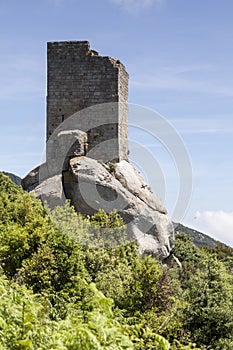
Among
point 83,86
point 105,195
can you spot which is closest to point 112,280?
point 105,195

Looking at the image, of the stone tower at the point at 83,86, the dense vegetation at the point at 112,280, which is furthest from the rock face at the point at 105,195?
the dense vegetation at the point at 112,280

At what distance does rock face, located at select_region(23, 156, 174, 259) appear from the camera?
24.6 metres

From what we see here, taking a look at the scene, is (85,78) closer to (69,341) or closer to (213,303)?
(213,303)

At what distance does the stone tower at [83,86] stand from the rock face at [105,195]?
1.02 meters

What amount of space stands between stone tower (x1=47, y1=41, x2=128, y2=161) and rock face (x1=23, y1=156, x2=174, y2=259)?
102cm

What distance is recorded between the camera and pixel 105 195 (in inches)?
979

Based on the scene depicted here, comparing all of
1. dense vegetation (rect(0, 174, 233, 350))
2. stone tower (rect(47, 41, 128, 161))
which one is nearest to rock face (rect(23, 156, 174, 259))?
stone tower (rect(47, 41, 128, 161))

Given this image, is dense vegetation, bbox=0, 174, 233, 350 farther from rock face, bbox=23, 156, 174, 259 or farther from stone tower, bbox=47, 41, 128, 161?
stone tower, bbox=47, 41, 128, 161

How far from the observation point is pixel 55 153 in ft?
84.0

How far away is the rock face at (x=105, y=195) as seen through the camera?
80.7 ft

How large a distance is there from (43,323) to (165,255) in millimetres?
18859

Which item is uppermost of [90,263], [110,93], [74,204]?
Result: [110,93]

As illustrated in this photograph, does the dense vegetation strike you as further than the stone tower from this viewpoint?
No

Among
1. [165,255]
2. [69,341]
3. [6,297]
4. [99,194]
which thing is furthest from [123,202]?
[69,341]
